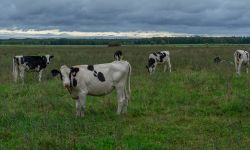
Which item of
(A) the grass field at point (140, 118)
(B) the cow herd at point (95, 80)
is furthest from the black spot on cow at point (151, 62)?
(B) the cow herd at point (95, 80)

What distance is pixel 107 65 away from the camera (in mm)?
13211

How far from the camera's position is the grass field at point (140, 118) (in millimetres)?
9094

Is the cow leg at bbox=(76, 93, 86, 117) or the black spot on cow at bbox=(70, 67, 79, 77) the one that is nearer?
the cow leg at bbox=(76, 93, 86, 117)

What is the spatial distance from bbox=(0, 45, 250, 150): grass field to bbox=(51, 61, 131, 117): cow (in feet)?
1.49

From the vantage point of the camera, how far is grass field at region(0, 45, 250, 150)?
9.09m

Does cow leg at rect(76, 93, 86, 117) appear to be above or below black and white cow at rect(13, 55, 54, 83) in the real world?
below

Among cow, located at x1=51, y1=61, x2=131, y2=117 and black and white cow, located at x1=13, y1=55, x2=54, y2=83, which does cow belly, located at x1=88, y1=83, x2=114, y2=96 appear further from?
black and white cow, located at x1=13, y1=55, x2=54, y2=83

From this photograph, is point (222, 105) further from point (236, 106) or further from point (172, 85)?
point (172, 85)

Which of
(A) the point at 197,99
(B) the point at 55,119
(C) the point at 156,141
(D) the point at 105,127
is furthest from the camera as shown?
(A) the point at 197,99

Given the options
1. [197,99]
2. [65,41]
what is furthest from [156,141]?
[65,41]

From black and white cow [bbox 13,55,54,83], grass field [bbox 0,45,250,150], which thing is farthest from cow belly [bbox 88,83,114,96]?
black and white cow [bbox 13,55,54,83]

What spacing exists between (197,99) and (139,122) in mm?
3774

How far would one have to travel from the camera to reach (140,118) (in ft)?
39.6

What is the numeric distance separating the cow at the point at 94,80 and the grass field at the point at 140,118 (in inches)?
17.9
